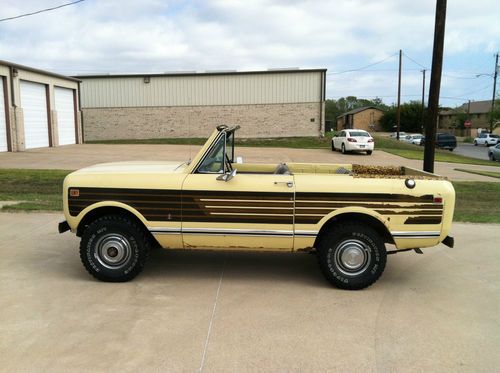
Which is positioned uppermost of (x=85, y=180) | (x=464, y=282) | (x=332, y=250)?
(x=85, y=180)

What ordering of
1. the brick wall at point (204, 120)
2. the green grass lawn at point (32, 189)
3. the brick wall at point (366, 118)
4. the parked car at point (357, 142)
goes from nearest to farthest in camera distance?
the green grass lawn at point (32, 189)
the parked car at point (357, 142)
the brick wall at point (204, 120)
the brick wall at point (366, 118)

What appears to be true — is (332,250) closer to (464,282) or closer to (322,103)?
(464,282)

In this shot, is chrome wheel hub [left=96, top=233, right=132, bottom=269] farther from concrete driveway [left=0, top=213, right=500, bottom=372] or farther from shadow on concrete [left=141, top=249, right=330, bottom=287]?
shadow on concrete [left=141, top=249, right=330, bottom=287]

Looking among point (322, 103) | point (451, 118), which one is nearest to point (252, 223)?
point (322, 103)

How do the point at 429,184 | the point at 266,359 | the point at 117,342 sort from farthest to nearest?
the point at 429,184
the point at 117,342
the point at 266,359

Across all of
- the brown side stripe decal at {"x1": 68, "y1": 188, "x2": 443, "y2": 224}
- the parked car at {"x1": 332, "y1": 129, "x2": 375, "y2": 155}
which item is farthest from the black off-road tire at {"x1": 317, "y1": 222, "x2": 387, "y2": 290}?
the parked car at {"x1": 332, "y1": 129, "x2": 375, "y2": 155}

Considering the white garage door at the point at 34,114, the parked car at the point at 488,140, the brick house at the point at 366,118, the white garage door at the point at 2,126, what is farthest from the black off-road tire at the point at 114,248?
the brick house at the point at 366,118

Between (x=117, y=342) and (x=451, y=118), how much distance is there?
104250mm

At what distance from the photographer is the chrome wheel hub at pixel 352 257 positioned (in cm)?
484

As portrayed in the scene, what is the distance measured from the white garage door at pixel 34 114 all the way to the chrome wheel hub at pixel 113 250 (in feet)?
72.9

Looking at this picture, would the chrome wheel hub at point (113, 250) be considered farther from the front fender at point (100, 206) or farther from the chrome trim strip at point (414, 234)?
the chrome trim strip at point (414, 234)

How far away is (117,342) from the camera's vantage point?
3678 mm

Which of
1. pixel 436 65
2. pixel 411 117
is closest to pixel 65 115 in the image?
pixel 436 65

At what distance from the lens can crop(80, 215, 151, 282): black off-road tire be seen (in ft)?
16.1
